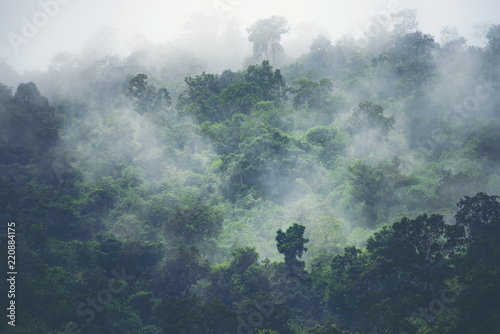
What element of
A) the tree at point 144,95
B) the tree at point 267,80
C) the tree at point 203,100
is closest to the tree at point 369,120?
the tree at point 267,80

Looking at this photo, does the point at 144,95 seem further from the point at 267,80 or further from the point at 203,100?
the point at 267,80

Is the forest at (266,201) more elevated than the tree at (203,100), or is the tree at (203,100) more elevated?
the tree at (203,100)

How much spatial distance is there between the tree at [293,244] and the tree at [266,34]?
42.9 m

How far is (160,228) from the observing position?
2997cm

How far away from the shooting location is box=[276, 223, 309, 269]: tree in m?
23.7

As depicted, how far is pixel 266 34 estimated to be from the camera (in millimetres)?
60312

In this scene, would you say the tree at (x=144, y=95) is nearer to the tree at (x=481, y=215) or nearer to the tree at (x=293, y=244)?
the tree at (x=293, y=244)

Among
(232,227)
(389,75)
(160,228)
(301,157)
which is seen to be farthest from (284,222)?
(389,75)

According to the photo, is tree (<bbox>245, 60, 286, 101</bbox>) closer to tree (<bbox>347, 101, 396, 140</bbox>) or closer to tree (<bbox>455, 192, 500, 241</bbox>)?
tree (<bbox>347, 101, 396, 140</bbox>)

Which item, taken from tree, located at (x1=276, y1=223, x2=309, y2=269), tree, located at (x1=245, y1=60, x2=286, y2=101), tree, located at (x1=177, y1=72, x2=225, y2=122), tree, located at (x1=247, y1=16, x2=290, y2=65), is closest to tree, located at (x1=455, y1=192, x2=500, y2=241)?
tree, located at (x1=276, y1=223, x2=309, y2=269)

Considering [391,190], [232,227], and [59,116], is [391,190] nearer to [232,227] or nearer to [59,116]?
[232,227]

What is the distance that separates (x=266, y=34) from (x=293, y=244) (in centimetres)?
4422

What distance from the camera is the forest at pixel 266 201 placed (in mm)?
19198

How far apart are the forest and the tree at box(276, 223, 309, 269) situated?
10 centimetres
